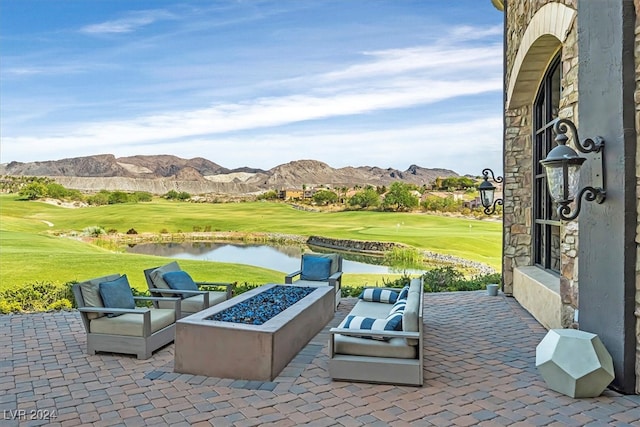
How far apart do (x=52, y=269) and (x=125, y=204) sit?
4.81 meters

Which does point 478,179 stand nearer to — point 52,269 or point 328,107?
point 328,107

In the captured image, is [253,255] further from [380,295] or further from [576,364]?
[576,364]

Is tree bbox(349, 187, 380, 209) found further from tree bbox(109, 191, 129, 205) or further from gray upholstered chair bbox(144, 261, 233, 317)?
gray upholstered chair bbox(144, 261, 233, 317)

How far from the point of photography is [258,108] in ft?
49.4

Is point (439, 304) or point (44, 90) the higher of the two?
point (44, 90)

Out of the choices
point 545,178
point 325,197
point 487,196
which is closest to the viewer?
point 545,178

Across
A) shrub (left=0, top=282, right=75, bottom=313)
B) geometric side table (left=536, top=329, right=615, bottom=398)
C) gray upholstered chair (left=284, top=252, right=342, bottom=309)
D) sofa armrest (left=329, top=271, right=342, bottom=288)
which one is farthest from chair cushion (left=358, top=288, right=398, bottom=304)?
shrub (left=0, top=282, right=75, bottom=313)

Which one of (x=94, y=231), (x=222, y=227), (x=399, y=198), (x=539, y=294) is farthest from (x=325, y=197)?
(x=539, y=294)

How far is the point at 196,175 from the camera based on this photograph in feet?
54.0

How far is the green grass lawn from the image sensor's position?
43.2ft

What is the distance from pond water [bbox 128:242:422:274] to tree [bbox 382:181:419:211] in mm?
2383

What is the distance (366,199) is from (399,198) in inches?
42.5

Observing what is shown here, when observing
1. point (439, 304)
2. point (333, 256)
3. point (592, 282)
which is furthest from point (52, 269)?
point (592, 282)

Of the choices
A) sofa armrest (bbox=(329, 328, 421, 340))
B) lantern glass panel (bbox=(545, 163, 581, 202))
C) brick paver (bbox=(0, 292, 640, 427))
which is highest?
lantern glass panel (bbox=(545, 163, 581, 202))
